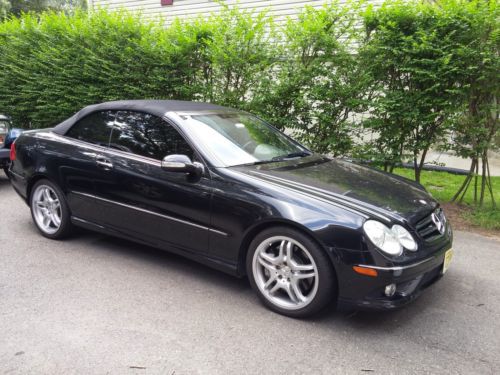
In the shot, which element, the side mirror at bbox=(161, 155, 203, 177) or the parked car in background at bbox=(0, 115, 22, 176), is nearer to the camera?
the side mirror at bbox=(161, 155, 203, 177)

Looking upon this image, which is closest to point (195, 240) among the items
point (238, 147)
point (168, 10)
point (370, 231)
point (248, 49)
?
point (238, 147)

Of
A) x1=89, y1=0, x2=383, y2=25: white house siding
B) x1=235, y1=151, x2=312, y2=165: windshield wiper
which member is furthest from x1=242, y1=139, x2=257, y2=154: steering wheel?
x1=89, y1=0, x2=383, y2=25: white house siding

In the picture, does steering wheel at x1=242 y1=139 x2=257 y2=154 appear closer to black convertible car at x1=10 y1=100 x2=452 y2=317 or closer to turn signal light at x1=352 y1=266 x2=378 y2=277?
black convertible car at x1=10 y1=100 x2=452 y2=317

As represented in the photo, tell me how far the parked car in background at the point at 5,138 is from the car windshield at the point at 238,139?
14.0 ft

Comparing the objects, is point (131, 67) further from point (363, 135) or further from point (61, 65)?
point (363, 135)

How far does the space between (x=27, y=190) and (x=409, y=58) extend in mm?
4795

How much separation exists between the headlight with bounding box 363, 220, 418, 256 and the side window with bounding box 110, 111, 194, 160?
159 centimetres

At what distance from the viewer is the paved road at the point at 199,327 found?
2629 mm

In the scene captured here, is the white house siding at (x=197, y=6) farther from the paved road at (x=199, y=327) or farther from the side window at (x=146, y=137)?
the paved road at (x=199, y=327)

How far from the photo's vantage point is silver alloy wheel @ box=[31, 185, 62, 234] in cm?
464

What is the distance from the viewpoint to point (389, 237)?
2.92 meters

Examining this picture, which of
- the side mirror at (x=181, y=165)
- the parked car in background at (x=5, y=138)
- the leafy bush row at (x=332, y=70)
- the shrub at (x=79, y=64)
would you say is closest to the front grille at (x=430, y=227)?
the side mirror at (x=181, y=165)

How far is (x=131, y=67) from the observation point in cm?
806

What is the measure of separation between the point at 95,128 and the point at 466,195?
549 cm
